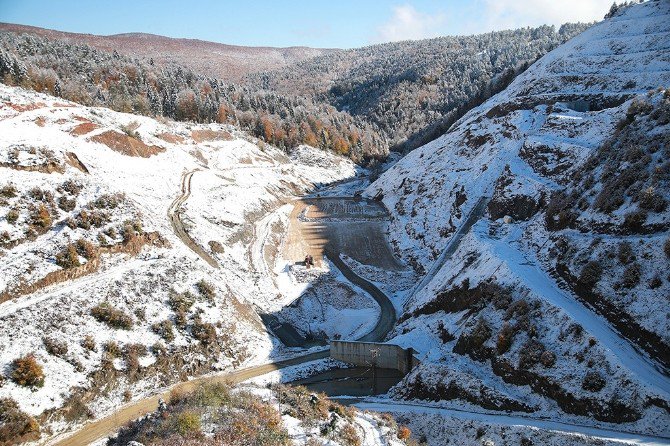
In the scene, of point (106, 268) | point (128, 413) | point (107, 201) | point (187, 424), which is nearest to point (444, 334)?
point (187, 424)

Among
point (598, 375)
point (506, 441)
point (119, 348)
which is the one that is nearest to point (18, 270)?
point (119, 348)

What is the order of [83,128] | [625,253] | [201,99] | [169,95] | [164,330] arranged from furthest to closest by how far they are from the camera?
[201,99]
[169,95]
[83,128]
[164,330]
[625,253]

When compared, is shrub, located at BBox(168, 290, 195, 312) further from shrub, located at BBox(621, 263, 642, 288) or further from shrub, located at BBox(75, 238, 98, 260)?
shrub, located at BBox(621, 263, 642, 288)

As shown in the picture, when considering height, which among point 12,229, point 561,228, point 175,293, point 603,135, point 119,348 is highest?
point 603,135

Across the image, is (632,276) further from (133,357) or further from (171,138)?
(171,138)

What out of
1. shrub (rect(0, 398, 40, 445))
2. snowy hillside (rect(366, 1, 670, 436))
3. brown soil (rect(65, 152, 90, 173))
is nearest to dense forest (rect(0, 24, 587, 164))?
snowy hillside (rect(366, 1, 670, 436))

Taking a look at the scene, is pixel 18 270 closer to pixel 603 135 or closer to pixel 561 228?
pixel 561 228
